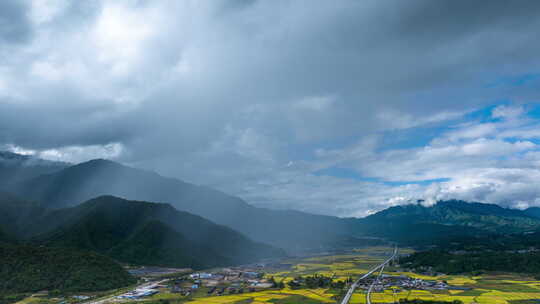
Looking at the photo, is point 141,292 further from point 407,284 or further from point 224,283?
point 407,284

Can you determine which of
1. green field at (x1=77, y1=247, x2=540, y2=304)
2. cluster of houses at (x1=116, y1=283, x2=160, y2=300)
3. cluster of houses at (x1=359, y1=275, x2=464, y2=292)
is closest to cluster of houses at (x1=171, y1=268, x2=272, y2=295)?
green field at (x1=77, y1=247, x2=540, y2=304)

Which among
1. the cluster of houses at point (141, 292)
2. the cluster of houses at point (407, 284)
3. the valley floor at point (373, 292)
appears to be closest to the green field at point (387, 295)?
the valley floor at point (373, 292)

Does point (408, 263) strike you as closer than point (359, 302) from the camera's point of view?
No

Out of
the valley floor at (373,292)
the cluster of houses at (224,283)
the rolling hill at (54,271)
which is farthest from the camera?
the cluster of houses at (224,283)

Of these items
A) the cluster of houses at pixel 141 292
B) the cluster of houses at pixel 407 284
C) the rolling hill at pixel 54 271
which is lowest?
the cluster of houses at pixel 407 284

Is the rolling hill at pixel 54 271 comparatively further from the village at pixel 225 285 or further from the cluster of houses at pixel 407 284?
the cluster of houses at pixel 407 284

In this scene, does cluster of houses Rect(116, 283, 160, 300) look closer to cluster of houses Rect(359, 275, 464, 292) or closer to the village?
the village

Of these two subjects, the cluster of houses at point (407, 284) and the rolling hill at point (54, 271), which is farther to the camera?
the cluster of houses at point (407, 284)

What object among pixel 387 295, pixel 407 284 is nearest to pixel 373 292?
pixel 387 295

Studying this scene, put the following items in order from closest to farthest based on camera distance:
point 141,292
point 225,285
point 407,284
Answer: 1. point 141,292
2. point 407,284
3. point 225,285

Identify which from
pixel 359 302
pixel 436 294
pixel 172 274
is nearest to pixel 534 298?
pixel 436 294

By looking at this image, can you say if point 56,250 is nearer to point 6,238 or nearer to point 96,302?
point 96,302
